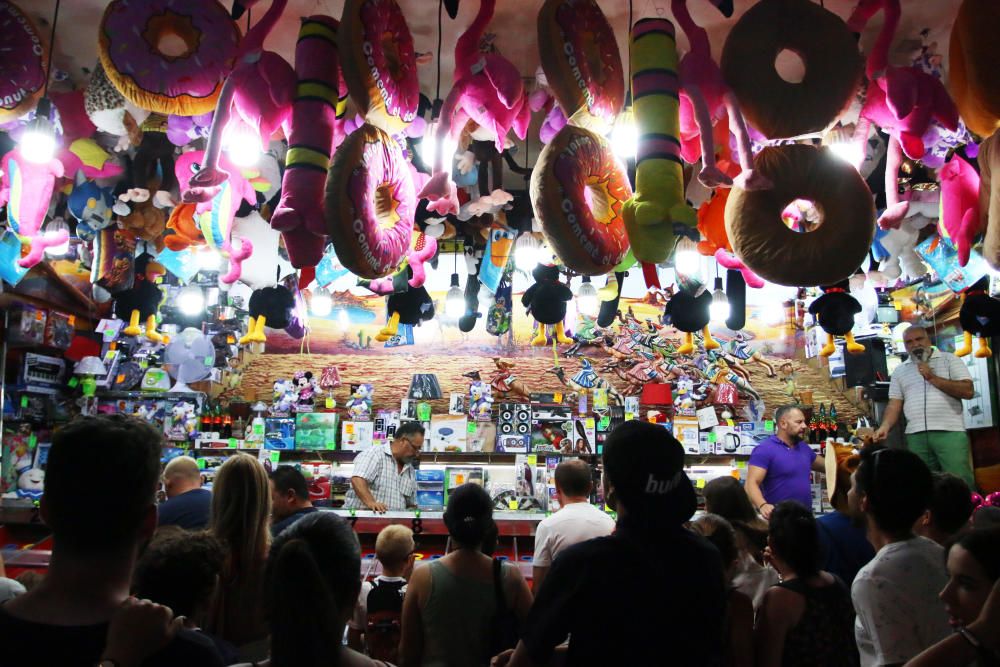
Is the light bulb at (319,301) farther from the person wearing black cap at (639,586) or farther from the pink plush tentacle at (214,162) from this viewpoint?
the person wearing black cap at (639,586)

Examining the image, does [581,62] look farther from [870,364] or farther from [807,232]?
[870,364]

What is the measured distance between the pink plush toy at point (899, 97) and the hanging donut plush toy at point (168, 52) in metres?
2.36

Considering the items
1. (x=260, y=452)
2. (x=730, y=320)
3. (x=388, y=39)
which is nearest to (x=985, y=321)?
(x=730, y=320)

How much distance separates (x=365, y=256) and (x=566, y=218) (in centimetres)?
68

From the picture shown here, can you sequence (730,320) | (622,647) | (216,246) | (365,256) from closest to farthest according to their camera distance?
(622,647)
(365,256)
(216,246)
(730,320)

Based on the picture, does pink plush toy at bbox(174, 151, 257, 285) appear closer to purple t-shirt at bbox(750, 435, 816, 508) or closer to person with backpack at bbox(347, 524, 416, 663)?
person with backpack at bbox(347, 524, 416, 663)

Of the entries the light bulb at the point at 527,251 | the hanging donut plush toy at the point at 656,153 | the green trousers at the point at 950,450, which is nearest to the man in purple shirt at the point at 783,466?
the green trousers at the point at 950,450

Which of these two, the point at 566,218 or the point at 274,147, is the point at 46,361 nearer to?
the point at 274,147

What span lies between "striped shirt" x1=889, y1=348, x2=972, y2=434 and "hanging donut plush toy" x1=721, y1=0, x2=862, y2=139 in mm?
3908

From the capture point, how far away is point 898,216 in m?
2.69

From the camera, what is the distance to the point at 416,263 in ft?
12.1

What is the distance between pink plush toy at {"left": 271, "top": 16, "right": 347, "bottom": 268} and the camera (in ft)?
7.31

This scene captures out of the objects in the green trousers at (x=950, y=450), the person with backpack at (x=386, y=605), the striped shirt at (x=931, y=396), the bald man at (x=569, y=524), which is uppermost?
the striped shirt at (x=931, y=396)

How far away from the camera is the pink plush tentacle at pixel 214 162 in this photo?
2.28 metres
